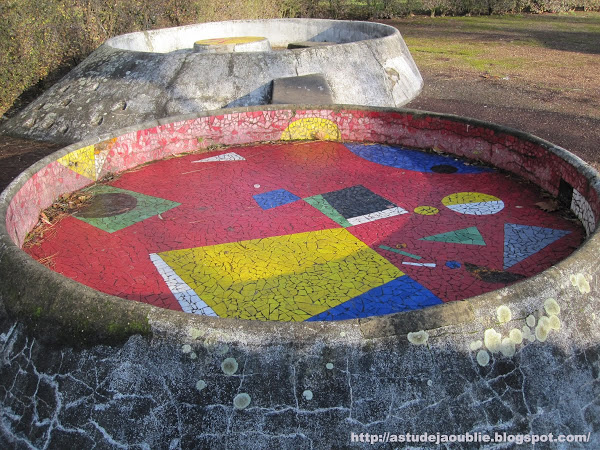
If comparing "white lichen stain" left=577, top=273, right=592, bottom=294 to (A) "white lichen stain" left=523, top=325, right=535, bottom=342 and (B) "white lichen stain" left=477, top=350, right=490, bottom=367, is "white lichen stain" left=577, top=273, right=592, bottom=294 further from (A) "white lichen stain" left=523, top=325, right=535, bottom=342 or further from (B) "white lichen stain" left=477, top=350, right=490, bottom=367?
(B) "white lichen stain" left=477, top=350, right=490, bottom=367

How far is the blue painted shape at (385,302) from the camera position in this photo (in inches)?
148

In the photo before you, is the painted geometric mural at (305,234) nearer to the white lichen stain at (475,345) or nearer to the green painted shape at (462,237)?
the green painted shape at (462,237)

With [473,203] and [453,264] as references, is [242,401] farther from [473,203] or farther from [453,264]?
[473,203]

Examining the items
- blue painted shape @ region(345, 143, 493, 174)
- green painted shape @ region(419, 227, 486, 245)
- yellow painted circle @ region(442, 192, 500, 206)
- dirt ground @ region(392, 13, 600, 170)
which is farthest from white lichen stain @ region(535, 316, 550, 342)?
dirt ground @ region(392, 13, 600, 170)

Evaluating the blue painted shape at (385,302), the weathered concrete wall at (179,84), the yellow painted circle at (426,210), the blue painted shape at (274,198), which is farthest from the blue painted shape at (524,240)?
the weathered concrete wall at (179,84)

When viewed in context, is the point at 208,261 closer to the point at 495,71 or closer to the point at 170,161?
the point at 170,161

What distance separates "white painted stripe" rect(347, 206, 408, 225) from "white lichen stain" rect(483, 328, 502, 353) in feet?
7.86

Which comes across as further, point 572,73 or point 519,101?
point 572,73

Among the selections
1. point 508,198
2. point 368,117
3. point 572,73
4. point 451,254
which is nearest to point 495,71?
point 572,73

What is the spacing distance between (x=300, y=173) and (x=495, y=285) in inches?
100

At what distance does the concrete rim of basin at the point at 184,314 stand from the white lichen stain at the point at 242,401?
0.22 meters

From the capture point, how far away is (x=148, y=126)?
611 cm

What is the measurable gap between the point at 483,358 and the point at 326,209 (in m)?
2.77

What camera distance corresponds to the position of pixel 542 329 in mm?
2828
